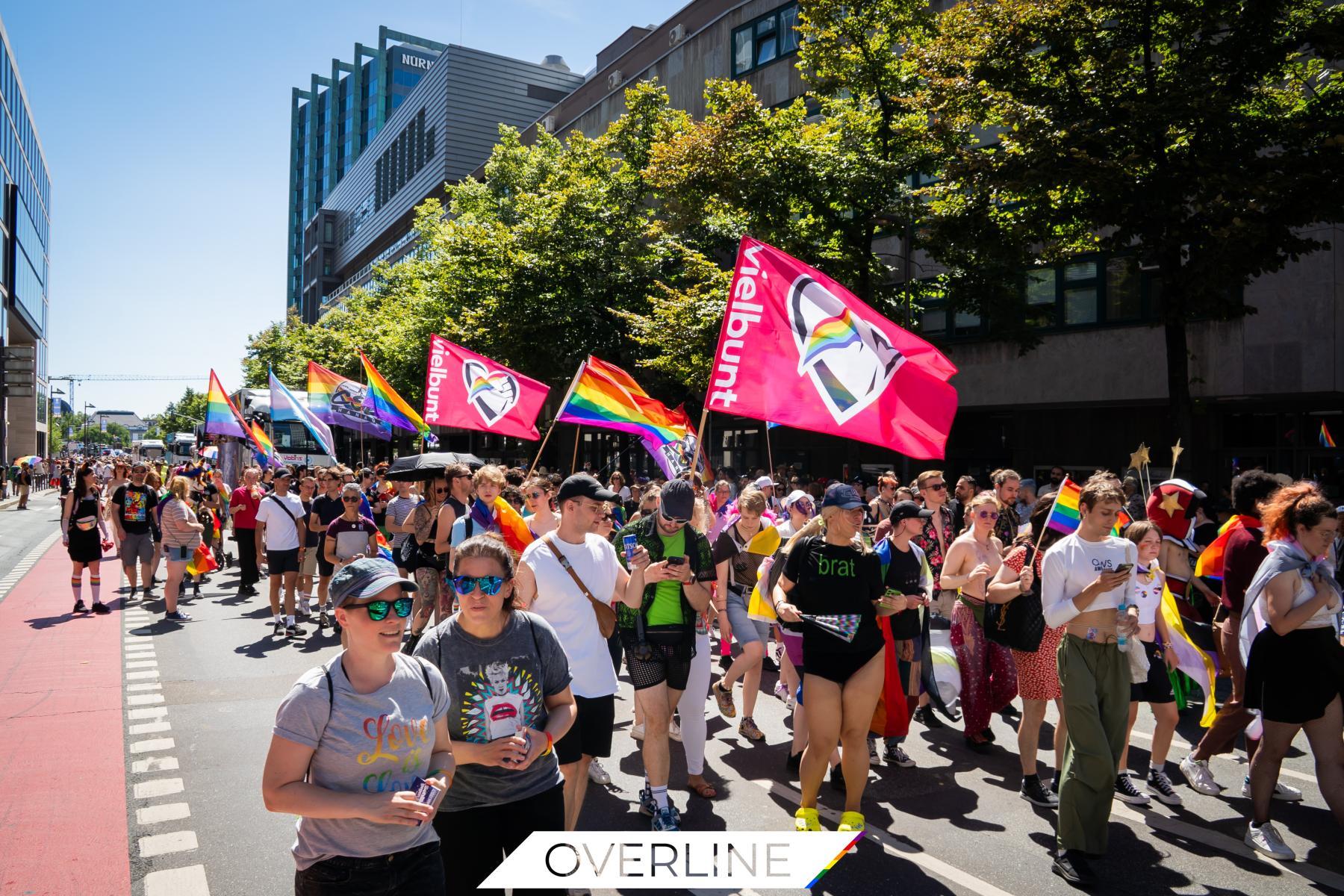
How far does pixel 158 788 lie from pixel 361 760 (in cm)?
421

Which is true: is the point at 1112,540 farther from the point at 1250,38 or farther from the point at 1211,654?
the point at 1250,38

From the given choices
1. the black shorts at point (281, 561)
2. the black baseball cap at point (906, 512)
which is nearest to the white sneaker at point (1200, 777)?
the black baseball cap at point (906, 512)

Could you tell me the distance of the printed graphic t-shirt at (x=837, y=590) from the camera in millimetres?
5051

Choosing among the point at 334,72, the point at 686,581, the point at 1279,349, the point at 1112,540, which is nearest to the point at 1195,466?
the point at 1279,349

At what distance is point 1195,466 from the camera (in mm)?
16953

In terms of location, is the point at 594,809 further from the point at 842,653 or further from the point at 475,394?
the point at 475,394

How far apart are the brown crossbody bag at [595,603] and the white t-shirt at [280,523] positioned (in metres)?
7.95

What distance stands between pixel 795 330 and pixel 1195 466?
1287cm

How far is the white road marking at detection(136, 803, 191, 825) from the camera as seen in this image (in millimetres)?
5539

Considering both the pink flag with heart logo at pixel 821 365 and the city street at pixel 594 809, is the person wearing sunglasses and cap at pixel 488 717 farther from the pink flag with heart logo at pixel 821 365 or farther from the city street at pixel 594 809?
the pink flag with heart logo at pixel 821 365

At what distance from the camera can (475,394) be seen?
12820 mm

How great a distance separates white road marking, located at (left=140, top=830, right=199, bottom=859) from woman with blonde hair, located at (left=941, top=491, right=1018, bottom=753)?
4.90m

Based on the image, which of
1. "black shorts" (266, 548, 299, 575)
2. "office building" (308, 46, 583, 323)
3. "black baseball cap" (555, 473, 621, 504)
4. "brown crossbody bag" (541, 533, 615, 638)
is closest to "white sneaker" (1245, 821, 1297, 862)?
"brown crossbody bag" (541, 533, 615, 638)

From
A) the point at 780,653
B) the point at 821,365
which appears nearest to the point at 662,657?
the point at 821,365
